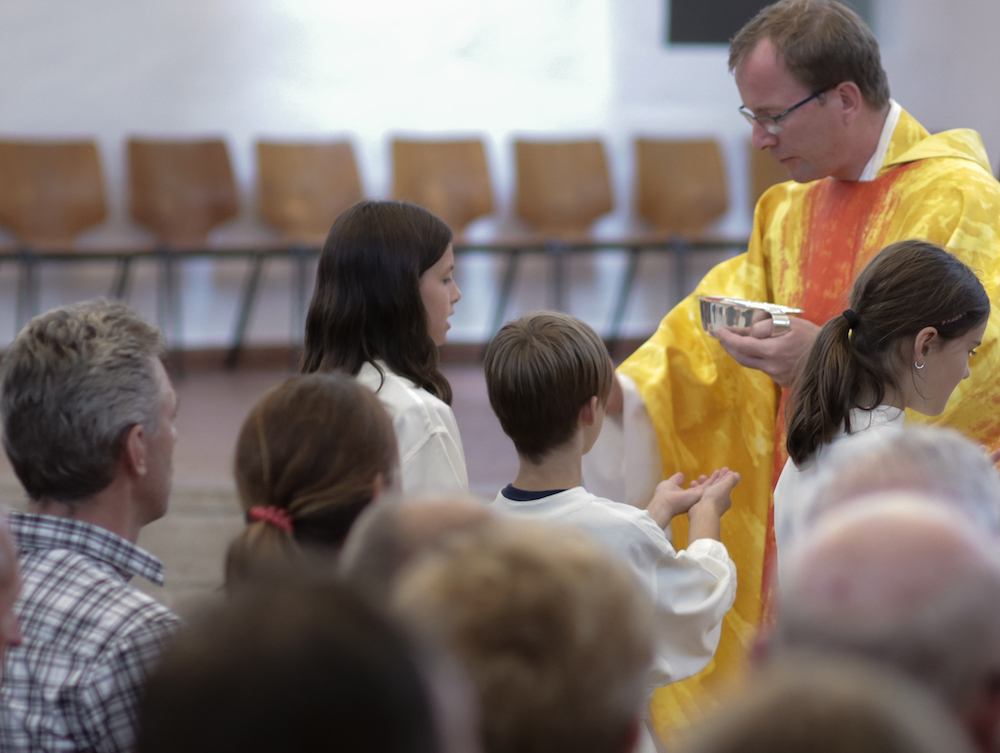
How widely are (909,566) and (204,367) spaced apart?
7.49 m

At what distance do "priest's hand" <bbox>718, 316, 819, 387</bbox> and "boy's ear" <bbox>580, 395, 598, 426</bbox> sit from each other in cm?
54

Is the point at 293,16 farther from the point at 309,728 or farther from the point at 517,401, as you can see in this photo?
the point at 309,728

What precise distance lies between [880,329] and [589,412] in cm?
55

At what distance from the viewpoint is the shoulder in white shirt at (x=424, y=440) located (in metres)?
1.88

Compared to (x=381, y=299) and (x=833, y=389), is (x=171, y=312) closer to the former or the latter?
(x=381, y=299)

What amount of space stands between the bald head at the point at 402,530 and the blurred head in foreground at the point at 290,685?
272mm

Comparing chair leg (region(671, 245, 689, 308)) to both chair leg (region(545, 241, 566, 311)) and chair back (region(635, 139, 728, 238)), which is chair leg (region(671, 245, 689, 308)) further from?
chair leg (region(545, 241, 566, 311))

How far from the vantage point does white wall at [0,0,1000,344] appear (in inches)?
301

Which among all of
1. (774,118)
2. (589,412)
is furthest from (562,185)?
(589,412)

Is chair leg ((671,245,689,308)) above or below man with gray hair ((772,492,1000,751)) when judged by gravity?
below

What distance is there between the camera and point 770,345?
2281 mm

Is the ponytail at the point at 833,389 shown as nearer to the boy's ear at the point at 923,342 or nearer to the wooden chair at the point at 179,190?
the boy's ear at the point at 923,342

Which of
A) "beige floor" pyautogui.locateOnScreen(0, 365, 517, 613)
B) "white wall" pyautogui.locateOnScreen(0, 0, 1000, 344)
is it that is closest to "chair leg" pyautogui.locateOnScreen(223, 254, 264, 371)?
"white wall" pyautogui.locateOnScreen(0, 0, 1000, 344)

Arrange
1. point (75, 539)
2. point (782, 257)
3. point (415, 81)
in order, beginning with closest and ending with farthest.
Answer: point (75, 539) < point (782, 257) < point (415, 81)
